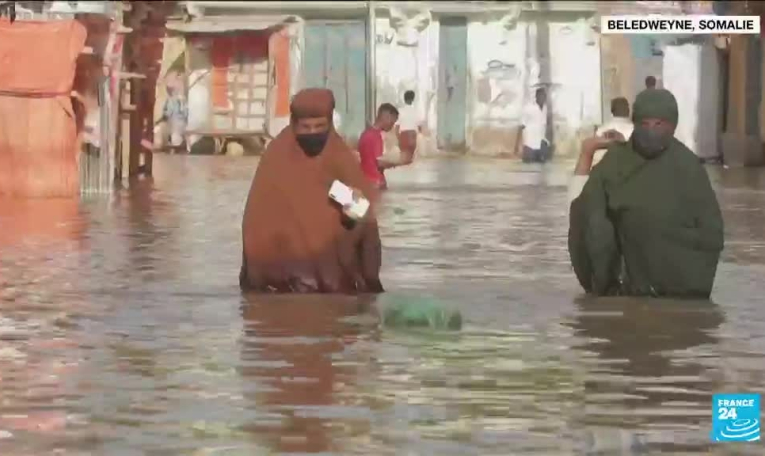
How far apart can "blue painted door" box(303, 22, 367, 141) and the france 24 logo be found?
108 feet

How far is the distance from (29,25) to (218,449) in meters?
15.3

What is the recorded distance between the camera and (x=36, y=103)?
21656 mm

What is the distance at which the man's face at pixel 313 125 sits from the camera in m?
11.7

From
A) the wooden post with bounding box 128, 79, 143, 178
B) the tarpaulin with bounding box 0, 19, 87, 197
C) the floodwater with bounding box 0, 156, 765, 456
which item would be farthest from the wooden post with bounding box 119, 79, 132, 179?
the floodwater with bounding box 0, 156, 765, 456

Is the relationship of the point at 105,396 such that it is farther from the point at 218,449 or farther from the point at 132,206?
the point at 132,206

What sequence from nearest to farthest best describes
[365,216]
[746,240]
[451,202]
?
1. [365,216]
2. [746,240]
3. [451,202]

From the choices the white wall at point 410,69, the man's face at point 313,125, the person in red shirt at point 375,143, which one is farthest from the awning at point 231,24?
the man's face at point 313,125

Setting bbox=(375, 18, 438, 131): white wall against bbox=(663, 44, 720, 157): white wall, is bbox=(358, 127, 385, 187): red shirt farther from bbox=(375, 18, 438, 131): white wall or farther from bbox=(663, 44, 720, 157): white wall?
bbox=(375, 18, 438, 131): white wall

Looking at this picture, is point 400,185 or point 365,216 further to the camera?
point 400,185

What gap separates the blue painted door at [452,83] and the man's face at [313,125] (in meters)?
29.1

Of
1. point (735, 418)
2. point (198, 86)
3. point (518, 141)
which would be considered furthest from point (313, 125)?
point (198, 86)

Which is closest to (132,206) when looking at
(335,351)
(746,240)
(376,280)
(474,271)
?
(746,240)

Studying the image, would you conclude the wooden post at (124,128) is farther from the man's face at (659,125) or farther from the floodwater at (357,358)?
the man's face at (659,125)

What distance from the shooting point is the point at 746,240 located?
16.9 metres
